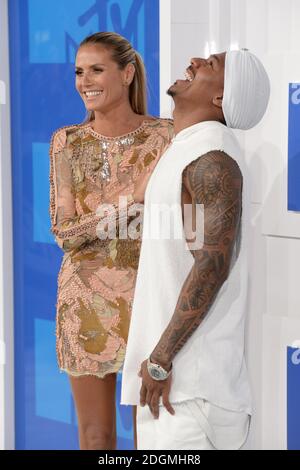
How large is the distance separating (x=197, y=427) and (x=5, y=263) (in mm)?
1901

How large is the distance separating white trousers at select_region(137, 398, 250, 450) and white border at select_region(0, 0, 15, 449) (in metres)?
1.78

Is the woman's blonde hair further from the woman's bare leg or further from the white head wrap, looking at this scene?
the woman's bare leg

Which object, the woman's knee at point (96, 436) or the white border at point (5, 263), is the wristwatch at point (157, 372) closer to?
the woman's knee at point (96, 436)

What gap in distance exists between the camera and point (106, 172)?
2.96 meters

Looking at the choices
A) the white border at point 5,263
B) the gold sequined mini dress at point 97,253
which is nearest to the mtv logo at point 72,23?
the white border at point 5,263

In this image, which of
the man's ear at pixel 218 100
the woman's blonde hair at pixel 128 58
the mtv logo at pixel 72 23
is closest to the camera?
the man's ear at pixel 218 100

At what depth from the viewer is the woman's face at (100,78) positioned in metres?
2.95

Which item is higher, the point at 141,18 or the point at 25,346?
the point at 141,18

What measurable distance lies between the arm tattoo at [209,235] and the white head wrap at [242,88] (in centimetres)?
13

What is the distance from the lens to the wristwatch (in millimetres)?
2324

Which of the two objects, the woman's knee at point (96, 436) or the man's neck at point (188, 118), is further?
the woman's knee at point (96, 436)

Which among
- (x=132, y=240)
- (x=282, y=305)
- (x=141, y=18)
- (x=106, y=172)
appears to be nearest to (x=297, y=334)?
(x=282, y=305)

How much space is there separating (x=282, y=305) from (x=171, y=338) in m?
0.86

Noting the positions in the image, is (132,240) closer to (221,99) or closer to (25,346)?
(221,99)
